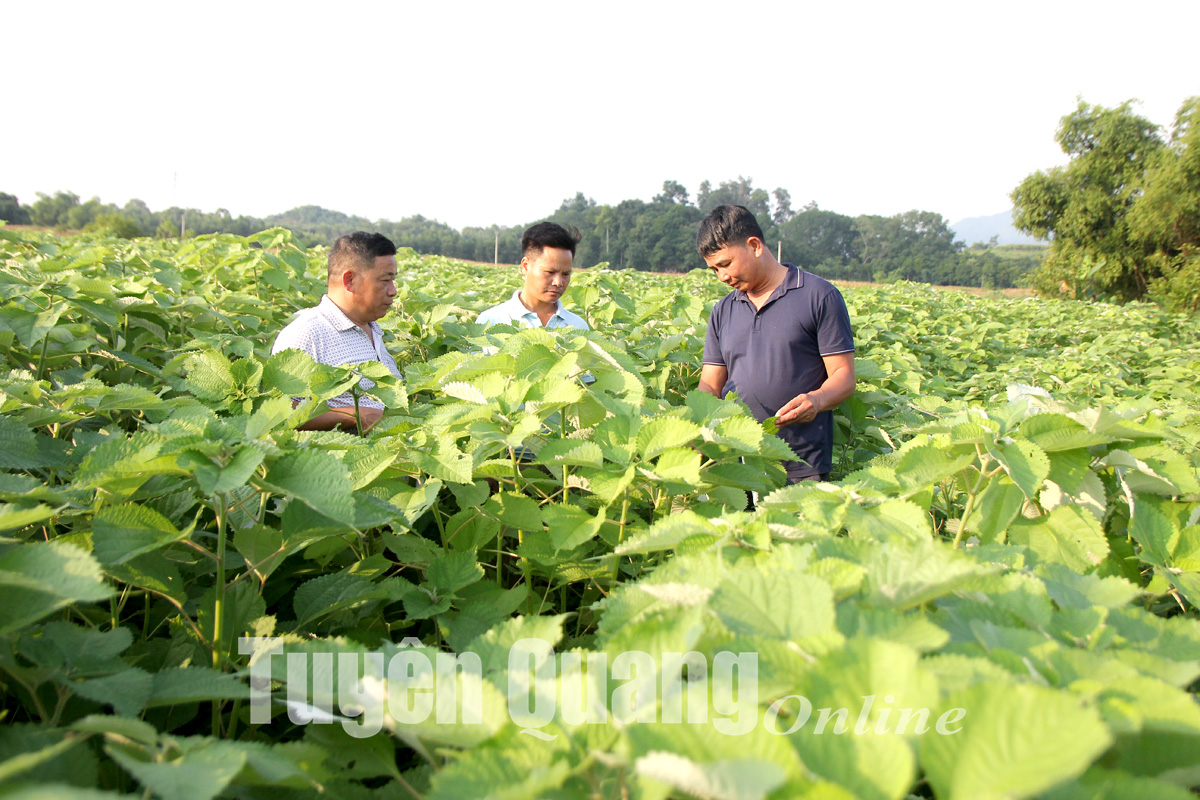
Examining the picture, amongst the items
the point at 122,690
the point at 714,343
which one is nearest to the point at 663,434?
the point at 122,690

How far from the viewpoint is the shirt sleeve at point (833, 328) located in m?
2.79

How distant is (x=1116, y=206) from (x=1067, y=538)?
114 ft

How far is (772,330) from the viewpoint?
292 centimetres

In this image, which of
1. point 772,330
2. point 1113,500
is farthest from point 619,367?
point 772,330

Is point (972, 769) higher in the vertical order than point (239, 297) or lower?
lower

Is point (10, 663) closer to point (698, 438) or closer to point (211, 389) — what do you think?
point (211, 389)

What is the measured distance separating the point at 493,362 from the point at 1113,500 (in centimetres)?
121

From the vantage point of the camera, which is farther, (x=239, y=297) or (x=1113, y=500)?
(x=239, y=297)

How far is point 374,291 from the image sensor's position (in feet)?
9.76

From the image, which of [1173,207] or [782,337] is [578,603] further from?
[1173,207]

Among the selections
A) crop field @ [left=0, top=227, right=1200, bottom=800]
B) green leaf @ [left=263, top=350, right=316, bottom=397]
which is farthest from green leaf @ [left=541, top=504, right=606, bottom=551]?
green leaf @ [left=263, top=350, right=316, bottom=397]

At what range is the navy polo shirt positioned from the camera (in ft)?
9.25

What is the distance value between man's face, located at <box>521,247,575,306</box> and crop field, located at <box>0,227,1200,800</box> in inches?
76.3

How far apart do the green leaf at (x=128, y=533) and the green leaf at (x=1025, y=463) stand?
1.19 metres
